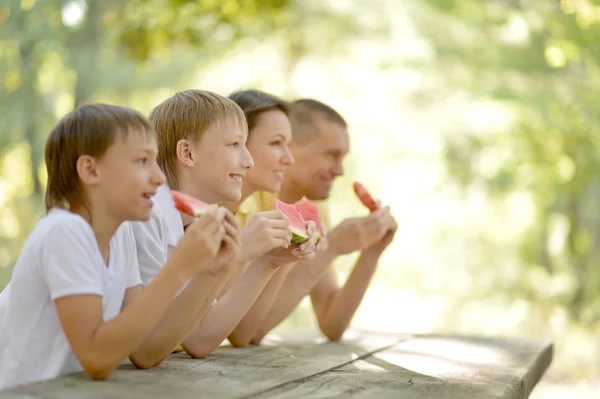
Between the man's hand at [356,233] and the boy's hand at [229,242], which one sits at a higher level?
the man's hand at [356,233]

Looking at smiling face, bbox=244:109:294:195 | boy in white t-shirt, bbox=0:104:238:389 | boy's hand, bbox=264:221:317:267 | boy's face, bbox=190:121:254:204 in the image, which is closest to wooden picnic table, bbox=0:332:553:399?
boy in white t-shirt, bbox=0:104:238:389

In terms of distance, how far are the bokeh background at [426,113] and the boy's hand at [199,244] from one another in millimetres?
4554

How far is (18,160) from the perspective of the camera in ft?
45.9

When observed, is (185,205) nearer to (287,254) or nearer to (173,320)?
(173,320)

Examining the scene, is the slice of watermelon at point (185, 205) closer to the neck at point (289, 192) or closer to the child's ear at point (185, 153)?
the child's ear at point (185, 153)

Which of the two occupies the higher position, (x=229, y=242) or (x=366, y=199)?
(x=366, y=199)

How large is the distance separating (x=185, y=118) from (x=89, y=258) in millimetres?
843

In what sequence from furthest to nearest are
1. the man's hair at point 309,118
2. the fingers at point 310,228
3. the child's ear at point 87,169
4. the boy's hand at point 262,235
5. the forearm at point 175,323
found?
the man's hair at point 309,118 → the fingers at point 310,228 → the boy's hand at point 262,235 → the forearm at point 175,323 → the child's ear at point 87,169

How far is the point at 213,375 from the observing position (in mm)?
2031

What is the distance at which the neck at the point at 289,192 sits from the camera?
3852mm

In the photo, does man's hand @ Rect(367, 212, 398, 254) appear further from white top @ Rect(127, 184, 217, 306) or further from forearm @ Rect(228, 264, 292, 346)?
white top @ Rect(127, 184, 217, 306)

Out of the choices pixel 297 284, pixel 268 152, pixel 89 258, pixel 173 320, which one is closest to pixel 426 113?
pixel 297 284

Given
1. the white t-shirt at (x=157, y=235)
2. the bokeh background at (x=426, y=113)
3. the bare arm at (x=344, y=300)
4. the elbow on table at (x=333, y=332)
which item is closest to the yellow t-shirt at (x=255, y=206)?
the bare arm at (x=344, y=300)

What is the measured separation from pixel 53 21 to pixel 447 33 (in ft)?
19.0
